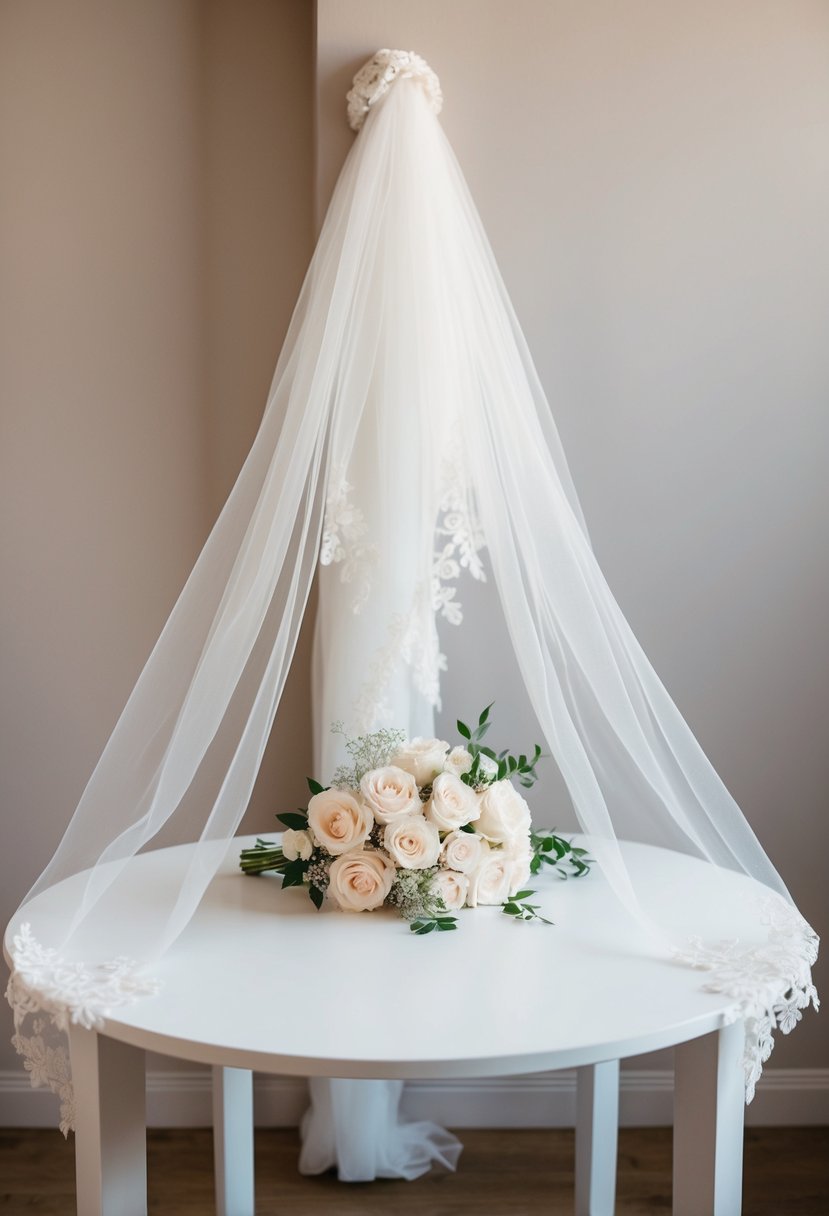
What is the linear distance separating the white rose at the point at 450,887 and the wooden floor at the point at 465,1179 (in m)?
1.06

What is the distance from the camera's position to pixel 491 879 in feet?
5.96

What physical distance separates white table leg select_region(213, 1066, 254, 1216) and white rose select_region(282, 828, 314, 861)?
0.51 meters

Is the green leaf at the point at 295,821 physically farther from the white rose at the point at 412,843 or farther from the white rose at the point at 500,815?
the white rose at the point at 500,815

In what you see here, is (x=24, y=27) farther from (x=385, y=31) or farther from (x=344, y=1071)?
(x=344, y=1071)

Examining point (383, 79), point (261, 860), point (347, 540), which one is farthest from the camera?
point (383, 79)

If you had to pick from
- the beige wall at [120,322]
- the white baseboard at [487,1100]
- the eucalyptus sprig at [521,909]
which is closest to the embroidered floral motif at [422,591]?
the eucalyptus sprig at [521,909]

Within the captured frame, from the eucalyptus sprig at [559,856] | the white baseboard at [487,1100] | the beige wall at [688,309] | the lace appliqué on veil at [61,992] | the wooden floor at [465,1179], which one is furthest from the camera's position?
the white baseboard at [487,1100]

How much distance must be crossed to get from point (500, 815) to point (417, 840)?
0.51 ft

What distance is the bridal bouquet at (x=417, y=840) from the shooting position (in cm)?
174

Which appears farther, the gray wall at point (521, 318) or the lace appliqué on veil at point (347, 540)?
the gray wall at point (521, 318)

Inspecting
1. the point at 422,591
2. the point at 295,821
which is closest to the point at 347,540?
the point at 422,591

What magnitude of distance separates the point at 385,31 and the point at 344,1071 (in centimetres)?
215

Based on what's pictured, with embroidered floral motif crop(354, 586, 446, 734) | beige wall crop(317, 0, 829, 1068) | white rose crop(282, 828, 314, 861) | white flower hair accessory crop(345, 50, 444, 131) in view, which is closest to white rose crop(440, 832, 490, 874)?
white rose crop(282, 828, 314, 861)

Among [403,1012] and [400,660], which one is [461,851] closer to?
[403,1012]
